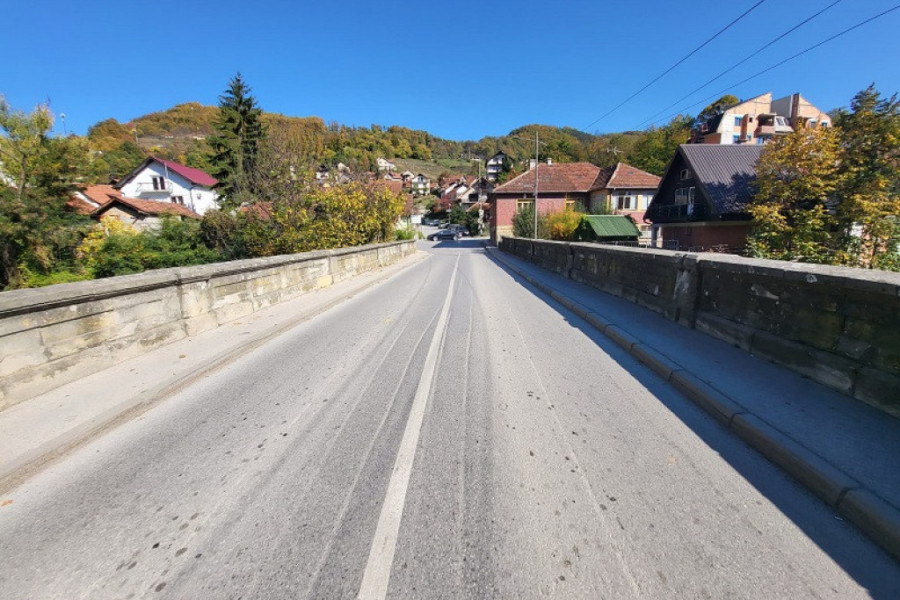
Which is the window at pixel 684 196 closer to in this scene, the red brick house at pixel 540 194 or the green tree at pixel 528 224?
the red brick house at pixel 540 194

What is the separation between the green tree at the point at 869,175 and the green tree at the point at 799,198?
46 cm

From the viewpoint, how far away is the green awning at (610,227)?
26891mm

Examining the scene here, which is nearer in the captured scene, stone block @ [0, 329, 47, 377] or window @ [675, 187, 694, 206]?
stone block @ [0, 329, 47, 377]

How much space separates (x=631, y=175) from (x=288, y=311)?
42.5 meters

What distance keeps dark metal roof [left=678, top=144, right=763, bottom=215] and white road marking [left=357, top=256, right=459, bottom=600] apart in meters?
29.4

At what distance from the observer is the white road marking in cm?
188

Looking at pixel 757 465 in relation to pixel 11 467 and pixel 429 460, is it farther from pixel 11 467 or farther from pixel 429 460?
pixel 11 467

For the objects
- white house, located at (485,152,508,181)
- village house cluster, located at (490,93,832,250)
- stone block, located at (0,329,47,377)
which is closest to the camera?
stone block, located at (0,329,47,377)

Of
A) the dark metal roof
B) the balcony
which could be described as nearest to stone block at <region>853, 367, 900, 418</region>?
the dark metal roof

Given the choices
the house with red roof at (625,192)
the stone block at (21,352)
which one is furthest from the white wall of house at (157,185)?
the stone block at (21,352)

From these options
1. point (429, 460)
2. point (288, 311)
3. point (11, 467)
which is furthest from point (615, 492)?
point (288, 311)

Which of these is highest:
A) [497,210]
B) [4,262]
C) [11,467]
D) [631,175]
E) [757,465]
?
[631,175]

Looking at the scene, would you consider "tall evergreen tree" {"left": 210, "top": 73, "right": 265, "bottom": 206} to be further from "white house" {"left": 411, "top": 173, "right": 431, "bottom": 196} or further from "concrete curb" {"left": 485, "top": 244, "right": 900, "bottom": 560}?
"white house" {"left": 411, "top": 173, "right": 431, "bottom": 196}

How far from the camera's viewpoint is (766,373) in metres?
4.15
